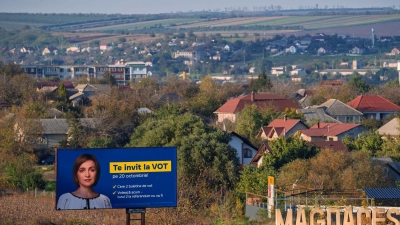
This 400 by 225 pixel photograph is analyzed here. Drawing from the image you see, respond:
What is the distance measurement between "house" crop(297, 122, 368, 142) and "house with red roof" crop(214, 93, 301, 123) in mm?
12197

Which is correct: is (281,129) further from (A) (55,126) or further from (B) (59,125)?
(A) (55,126)

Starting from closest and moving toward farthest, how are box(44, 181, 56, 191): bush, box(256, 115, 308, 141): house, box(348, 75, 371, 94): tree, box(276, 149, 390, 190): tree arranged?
box(276, 149, 390, 190): tree
box(44, 181, 56, 191): bush
box(256, 115, 308, 141): house
box(348, 75, 371, 94): tree

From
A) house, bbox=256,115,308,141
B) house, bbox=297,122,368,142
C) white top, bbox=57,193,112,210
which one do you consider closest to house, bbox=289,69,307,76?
house, bbox=297,122,368,142

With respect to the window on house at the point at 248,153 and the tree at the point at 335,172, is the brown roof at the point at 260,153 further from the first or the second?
the tree at the point at 335,172

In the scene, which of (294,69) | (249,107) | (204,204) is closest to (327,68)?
(294,69)

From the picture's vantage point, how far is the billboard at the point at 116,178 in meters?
16.0

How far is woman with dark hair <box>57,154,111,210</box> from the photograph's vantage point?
15906 mm

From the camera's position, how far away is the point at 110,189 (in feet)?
53.0

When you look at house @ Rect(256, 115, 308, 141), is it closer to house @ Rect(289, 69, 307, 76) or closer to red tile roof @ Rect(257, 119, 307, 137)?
red tile roof @ Rect(257, 119, 307, 137)

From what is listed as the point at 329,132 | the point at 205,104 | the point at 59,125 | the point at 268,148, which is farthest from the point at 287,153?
the point at 205,104

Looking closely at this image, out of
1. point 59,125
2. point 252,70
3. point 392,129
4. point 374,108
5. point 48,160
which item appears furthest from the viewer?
point 252,70

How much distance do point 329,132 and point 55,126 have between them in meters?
15.0

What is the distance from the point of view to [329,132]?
43.8 meters

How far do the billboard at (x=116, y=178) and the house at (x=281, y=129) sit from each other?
27884mm
